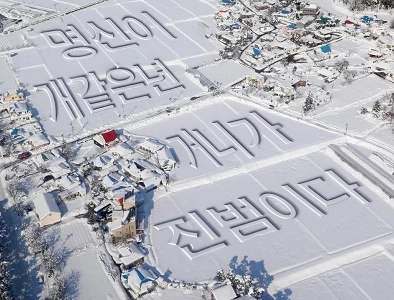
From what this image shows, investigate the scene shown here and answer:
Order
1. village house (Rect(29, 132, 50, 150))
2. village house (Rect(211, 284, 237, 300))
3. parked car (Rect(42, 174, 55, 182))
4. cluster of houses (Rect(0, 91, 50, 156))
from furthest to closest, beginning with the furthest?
cluster of houses (Rect(0, 91, 50, 156)) → village house (Rect(29, 132, 50, 150)) → parked car (Rect(42, 174, 55, 182)) → village house (Rect(211, 284, 237, 300))

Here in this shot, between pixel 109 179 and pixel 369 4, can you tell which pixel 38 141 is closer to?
pixel 109 179

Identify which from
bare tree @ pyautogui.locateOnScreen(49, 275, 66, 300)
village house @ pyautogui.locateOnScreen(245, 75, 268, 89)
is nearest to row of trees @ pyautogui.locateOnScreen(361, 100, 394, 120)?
village house @ pyautogui.locateOnScreen(245, 75, 268, 89)

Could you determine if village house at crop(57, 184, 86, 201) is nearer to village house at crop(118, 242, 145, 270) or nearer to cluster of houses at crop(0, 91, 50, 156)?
village house at crop(118, 242, 145, 270)

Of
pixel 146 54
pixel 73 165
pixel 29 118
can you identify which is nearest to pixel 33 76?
pixel 29 118

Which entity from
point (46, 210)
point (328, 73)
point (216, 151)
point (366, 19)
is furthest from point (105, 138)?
point (366, 19)

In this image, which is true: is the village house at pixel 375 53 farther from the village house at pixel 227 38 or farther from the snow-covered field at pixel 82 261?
the snow-covered field at pixel 82 261

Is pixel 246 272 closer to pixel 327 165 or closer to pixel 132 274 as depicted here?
pixel 132 274
